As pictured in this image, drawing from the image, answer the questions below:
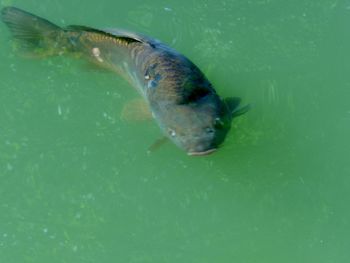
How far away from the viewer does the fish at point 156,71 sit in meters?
3.65

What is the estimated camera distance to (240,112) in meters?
4.16

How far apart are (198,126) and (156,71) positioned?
0.59 meters

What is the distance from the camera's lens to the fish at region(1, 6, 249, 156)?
3654 millimetres

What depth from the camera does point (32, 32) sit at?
465 centimetres

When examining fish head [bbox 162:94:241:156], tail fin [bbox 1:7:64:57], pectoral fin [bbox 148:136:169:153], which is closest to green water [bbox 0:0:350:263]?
tail fin [bbox 1:7:64:57]

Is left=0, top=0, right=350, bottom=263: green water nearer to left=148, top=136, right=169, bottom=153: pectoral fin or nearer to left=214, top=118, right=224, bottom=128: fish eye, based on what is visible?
left=148, top=136, right=169, bottom=153: pectoral fin

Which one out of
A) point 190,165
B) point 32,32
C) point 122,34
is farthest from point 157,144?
point 32,32

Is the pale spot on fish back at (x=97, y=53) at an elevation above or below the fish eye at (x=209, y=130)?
below

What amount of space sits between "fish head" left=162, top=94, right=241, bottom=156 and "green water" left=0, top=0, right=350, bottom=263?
0.64 m

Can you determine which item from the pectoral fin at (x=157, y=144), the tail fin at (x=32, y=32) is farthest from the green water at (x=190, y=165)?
the pectoral fin at (x=157, y=144)

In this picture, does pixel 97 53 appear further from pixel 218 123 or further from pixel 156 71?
pixel 218 123

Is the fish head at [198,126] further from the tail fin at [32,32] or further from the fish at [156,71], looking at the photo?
the tail fin at [32,32]

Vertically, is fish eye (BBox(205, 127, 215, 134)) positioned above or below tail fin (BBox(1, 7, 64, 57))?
above

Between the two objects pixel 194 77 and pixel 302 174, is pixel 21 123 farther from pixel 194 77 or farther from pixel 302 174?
pixel 302 174
